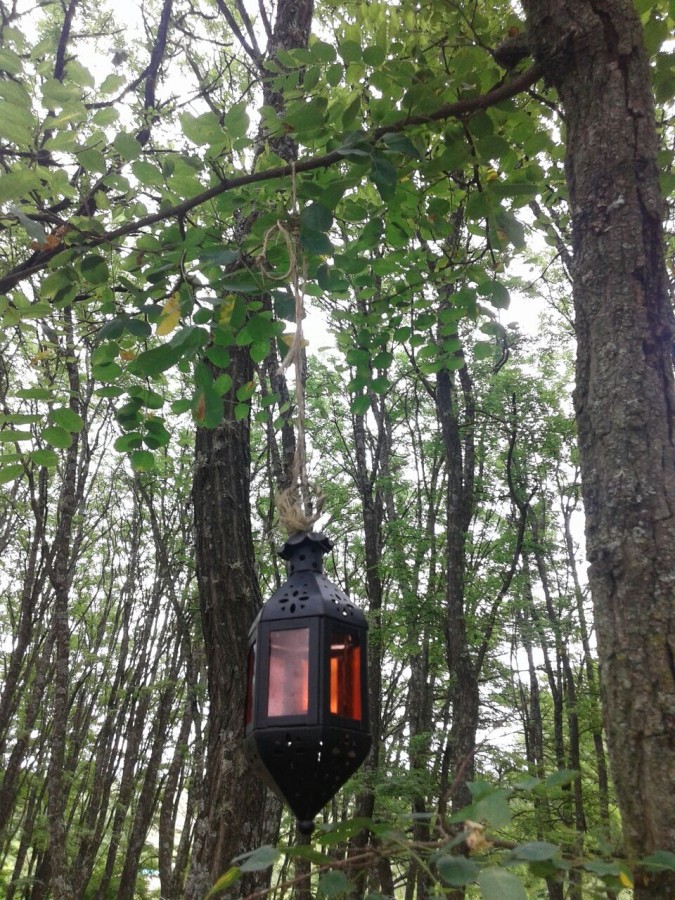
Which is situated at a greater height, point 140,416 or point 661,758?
point 140,416

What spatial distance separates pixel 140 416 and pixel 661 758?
1730mm

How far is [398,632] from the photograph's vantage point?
676cm

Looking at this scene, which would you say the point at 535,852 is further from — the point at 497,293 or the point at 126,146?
the point at 497,293

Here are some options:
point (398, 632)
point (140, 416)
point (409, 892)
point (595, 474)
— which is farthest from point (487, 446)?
point (595, 474)

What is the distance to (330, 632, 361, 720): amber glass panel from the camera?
1.27m

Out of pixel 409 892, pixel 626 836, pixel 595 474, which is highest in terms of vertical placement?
pixel 595 474

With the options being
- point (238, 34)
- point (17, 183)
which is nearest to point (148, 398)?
point (17, 183)

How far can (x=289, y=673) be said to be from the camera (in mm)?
Answer: 1283

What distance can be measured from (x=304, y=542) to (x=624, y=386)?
2.46 ft

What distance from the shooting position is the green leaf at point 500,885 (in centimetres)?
71

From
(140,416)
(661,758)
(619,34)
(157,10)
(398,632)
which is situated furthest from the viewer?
(398,632)

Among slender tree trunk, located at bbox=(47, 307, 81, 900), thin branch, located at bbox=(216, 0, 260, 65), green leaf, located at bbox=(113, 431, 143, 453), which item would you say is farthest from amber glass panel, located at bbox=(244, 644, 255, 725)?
slender tree trunk, located at bbox=(47, 307, 81, 900)

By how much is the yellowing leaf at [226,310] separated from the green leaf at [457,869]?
1.42 meters

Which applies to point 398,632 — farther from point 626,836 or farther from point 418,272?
point 626,836
